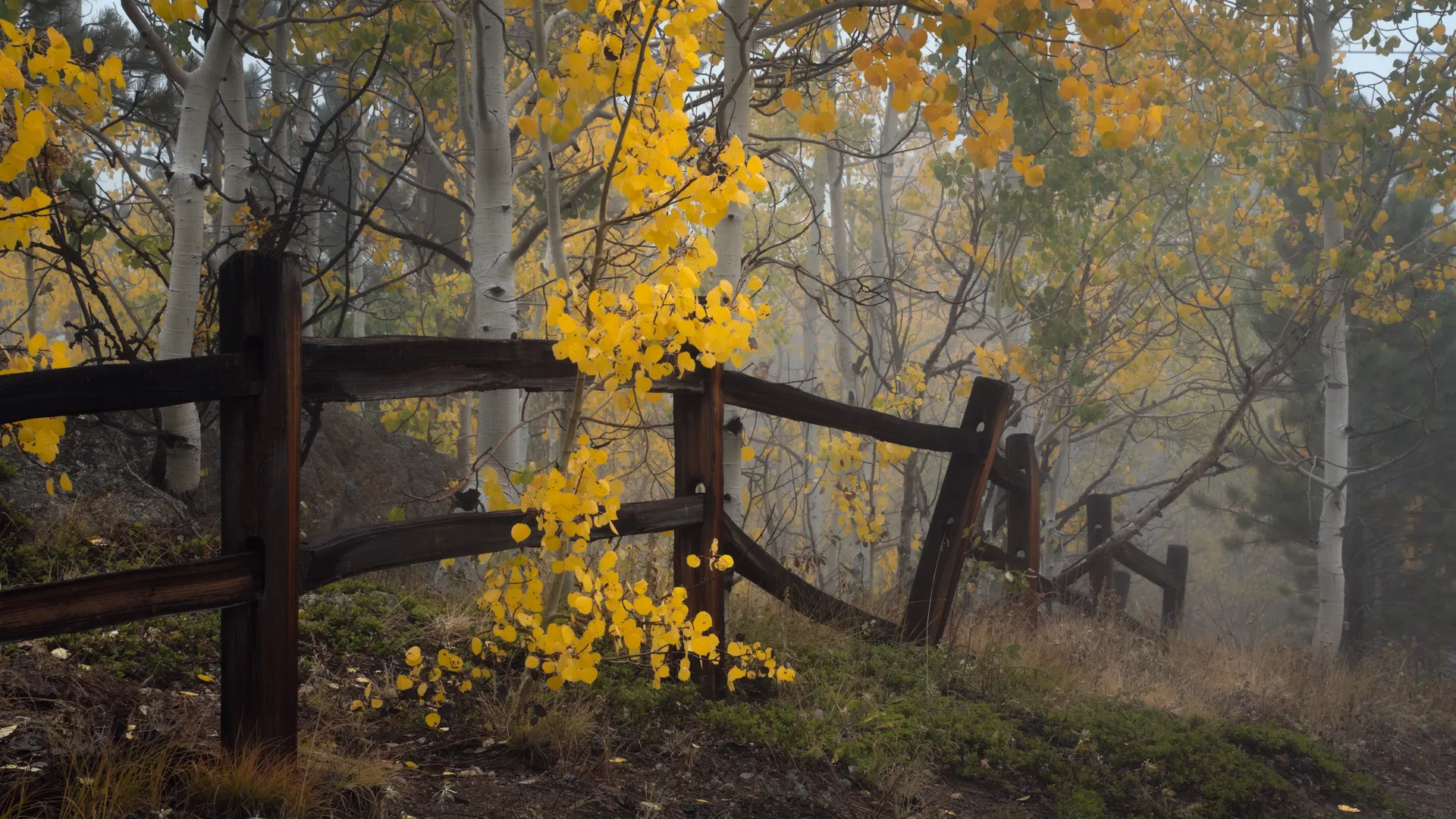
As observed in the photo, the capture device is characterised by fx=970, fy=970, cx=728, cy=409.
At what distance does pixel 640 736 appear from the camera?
3.40 meters

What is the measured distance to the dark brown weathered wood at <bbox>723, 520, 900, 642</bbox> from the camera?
13.2 ft

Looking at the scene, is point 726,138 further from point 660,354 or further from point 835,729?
point 835,729

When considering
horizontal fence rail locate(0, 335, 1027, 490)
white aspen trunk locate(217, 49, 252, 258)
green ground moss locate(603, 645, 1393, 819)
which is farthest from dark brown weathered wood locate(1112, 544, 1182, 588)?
white aspen trunk locate(217, 49, 252, 258)

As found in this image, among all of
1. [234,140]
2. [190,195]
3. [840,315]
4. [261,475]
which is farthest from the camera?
[840,315]

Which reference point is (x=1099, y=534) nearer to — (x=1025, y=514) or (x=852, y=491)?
(x=852, y=491)

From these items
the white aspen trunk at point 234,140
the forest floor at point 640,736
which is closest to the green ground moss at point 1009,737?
the forest floor at point 640,736

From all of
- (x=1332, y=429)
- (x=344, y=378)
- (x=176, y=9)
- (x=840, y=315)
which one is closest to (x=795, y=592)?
(x=344, y=378)

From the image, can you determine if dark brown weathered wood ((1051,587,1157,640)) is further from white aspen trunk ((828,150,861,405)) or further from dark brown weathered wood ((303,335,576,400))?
dark brown weathered wood ((303,335,576,400))

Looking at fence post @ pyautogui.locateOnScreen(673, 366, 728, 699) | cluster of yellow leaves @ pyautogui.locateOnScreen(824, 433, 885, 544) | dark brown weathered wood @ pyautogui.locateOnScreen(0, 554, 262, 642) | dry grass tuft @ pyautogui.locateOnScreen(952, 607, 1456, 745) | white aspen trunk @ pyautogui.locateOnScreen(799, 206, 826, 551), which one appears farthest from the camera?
white aspen trunk @ pyautogui.locateOnScreen(799, 206, 826, 551)

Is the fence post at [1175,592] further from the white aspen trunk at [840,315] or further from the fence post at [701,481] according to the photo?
the fence post at [701,481]

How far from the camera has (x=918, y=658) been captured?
4.79 meters

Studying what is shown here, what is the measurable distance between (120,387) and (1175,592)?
938 cm

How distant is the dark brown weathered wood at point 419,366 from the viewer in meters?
2.53

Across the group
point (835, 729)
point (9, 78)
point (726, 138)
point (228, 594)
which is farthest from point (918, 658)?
point (9, 78)
